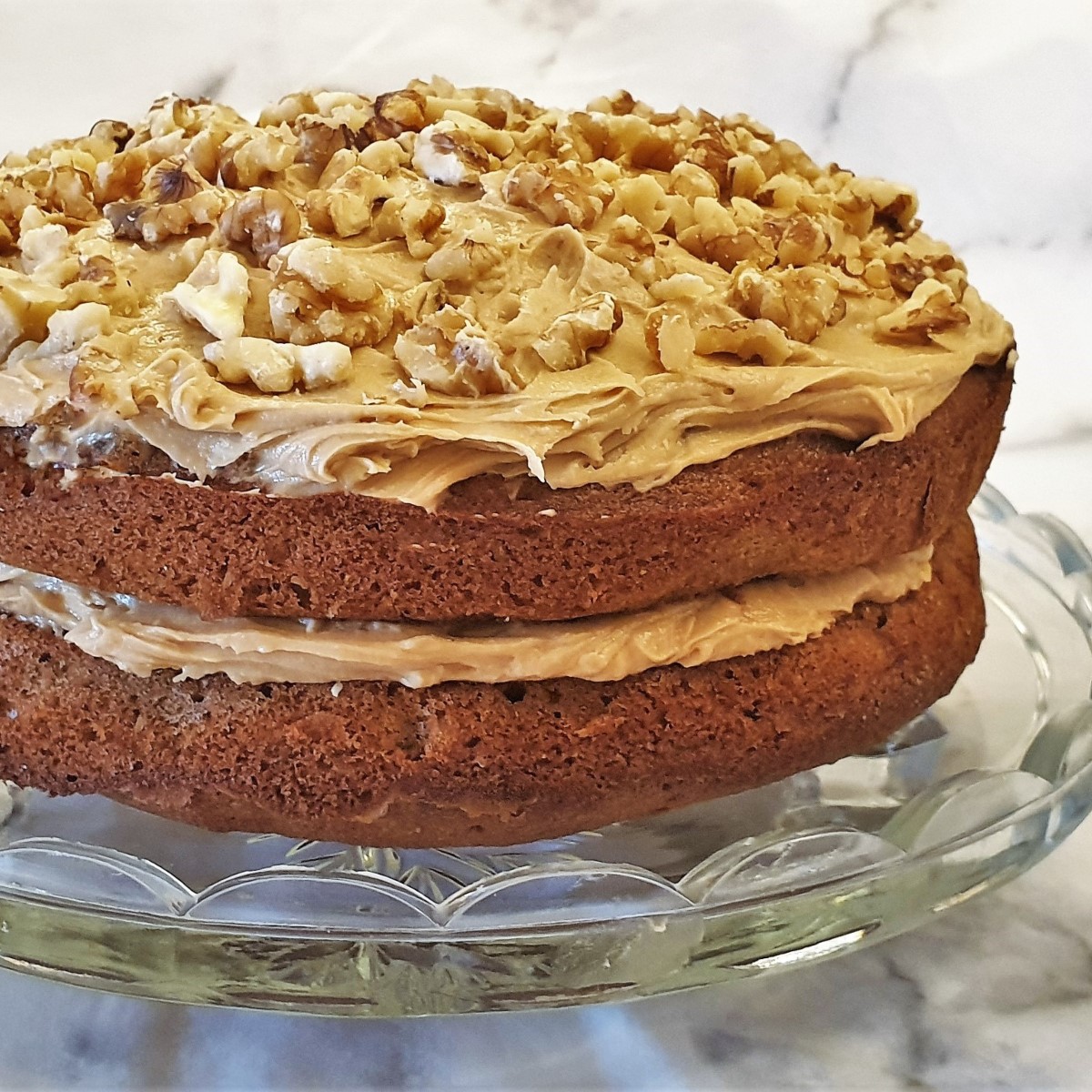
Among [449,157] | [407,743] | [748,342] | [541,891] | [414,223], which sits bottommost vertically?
[541,891]

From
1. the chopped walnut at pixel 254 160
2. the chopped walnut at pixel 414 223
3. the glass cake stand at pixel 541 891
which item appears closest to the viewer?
the glass cake stand at pixel 541 891

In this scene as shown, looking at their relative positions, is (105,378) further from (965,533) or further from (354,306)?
(965,533)

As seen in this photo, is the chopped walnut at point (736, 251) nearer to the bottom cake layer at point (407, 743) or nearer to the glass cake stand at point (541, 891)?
the bottom cake layer at point (407, 743)

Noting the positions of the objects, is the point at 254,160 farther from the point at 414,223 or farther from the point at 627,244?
the point at 627,244

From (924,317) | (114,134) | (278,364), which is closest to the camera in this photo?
(278,364)

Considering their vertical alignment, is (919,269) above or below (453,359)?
above

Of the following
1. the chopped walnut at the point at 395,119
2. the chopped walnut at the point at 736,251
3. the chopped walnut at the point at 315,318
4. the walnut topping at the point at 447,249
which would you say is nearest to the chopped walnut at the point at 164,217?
the walnut topping at the point at 447,249

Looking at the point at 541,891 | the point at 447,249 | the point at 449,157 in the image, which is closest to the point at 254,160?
the point at 449,157
